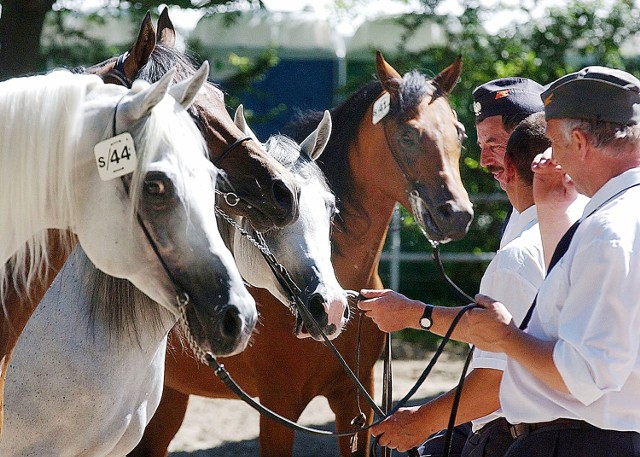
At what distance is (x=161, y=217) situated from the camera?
81.2 inches

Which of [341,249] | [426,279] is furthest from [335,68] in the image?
[341,249]

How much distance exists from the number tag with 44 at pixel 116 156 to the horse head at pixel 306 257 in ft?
3.52

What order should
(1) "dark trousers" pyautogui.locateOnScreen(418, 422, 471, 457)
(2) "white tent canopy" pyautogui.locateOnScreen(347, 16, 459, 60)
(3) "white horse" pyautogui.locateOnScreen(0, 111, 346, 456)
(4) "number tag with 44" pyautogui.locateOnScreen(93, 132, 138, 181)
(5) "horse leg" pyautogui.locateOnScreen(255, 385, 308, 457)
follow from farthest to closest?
(2) "white tent canopy" pyautogui.locateOnScreen(347, 16, 459, 60)
(5) "horse leg" pyautogui.locateOnScreen(255, 385, 308, 457)
(1) "dark trousers" pyautogui.locateOnScreen(418, 422, 471, 457)
(3) "white horse" pyautogui.locateOnScreen(0, 111, 346, 456)
(4) "number tag with 44" pyautogui.locateOnScreen(93, 132, 138, 181)

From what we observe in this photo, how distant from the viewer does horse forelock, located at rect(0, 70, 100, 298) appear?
2.05m

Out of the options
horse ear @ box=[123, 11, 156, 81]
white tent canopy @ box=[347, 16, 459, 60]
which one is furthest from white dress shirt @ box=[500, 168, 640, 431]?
white tent canopy @ box=[347, 16, 459, 60]

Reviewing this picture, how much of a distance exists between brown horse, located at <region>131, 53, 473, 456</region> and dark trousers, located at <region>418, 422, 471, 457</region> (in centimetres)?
87

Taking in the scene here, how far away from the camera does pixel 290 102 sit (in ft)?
32.5

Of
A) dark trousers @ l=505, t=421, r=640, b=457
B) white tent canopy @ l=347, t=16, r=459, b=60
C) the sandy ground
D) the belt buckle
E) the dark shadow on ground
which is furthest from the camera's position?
white tent canopy @ l=347, t=16, r=459, b=60

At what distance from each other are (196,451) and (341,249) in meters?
2.17

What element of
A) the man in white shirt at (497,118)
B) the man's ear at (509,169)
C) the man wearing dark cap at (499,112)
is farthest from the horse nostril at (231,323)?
the man wearing dark cap at (499,112)

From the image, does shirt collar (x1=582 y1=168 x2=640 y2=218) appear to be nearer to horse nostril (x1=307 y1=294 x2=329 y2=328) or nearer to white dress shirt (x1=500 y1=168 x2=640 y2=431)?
white dress shirt (x1=500 y1=168 x2=640 y2=431)

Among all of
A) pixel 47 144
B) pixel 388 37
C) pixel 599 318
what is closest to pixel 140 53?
pixel 47 144

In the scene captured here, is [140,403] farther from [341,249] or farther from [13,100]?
[341,249]

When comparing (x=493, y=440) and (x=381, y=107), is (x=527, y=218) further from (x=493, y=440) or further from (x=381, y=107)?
(x=381, y=107)
